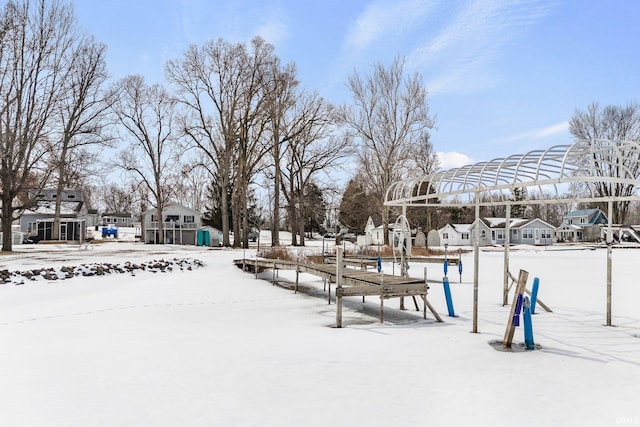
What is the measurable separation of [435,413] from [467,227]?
50403 mm

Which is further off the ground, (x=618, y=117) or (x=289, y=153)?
(x=618, y=117)

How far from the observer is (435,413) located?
4.40m

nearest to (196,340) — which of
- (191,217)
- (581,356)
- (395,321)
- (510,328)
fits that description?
(395,321)

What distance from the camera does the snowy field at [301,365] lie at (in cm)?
441

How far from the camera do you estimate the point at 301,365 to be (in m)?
5.94

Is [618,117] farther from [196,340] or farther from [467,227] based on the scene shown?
[196,340]

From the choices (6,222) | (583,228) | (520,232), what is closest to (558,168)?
(6,222)

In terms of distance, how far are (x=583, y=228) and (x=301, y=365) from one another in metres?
62.7

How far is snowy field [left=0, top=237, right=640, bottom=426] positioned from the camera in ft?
14.5

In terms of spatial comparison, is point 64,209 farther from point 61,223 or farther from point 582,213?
point 582,213

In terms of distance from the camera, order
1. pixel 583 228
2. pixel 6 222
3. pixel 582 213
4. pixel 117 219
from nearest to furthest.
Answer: pixel 6 222 < pixel 583 228 < pixel 582 213 < pixel 117 219

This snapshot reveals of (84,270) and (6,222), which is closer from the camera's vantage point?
(84,270)

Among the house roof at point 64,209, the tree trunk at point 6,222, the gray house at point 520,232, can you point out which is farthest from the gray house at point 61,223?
the gray house at point 520,232

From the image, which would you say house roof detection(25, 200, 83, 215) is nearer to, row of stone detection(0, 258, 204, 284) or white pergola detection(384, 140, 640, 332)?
row of stone detection(0, 258, 204, 284)
